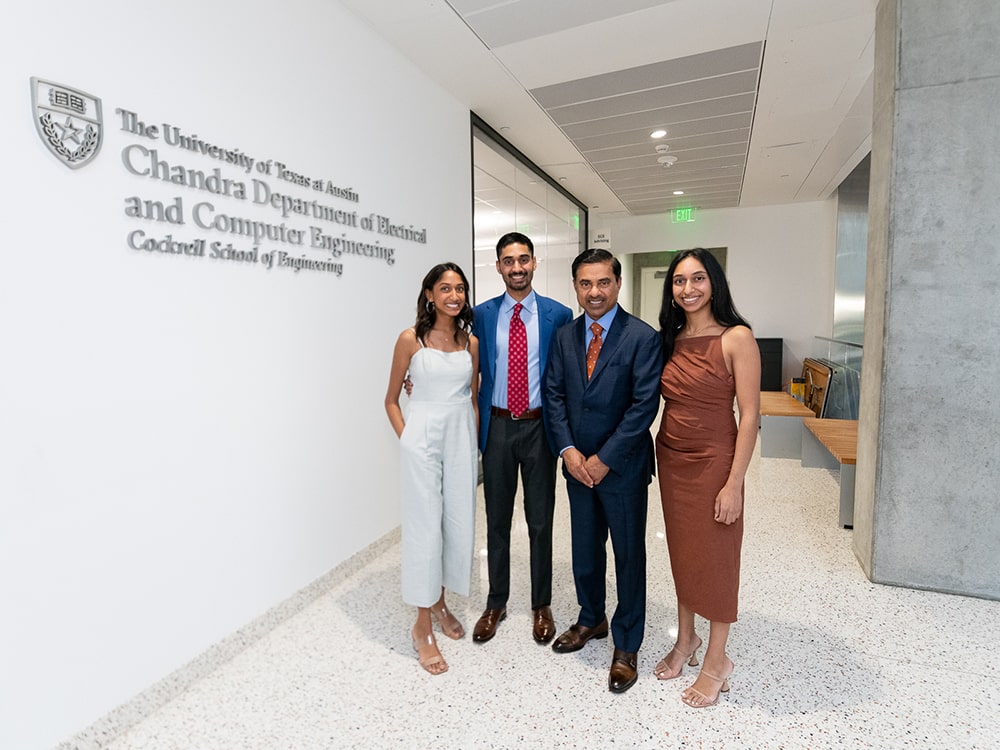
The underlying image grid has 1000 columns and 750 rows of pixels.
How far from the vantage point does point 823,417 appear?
19.8ft

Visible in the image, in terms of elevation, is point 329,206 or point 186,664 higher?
point 329,206

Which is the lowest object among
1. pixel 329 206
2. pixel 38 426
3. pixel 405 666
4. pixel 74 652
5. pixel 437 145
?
pixel 405 666

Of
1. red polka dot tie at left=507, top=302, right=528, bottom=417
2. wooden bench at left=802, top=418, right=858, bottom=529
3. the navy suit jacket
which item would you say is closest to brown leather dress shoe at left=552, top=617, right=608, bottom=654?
the navy suit jacket

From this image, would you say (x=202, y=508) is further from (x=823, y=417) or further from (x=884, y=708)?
(x=823, y=417)

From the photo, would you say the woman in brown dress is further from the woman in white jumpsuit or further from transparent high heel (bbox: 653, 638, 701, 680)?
the woman in white jumpsuit

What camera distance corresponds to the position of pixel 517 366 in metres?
2.48

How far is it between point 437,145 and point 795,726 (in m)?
4.00

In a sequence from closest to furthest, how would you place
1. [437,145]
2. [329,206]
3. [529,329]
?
[529,329] < [329,206] < [437,145]

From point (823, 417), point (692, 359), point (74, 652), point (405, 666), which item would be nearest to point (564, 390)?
point (692, 359)

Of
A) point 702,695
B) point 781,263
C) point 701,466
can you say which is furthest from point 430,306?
point 781,263

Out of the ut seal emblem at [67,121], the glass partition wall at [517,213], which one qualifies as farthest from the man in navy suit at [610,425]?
the glass partition wall at [517,213]

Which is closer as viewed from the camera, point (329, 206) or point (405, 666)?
point (405, 666)

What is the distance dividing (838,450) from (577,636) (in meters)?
2.74

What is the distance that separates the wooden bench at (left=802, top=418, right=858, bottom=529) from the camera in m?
3.81
